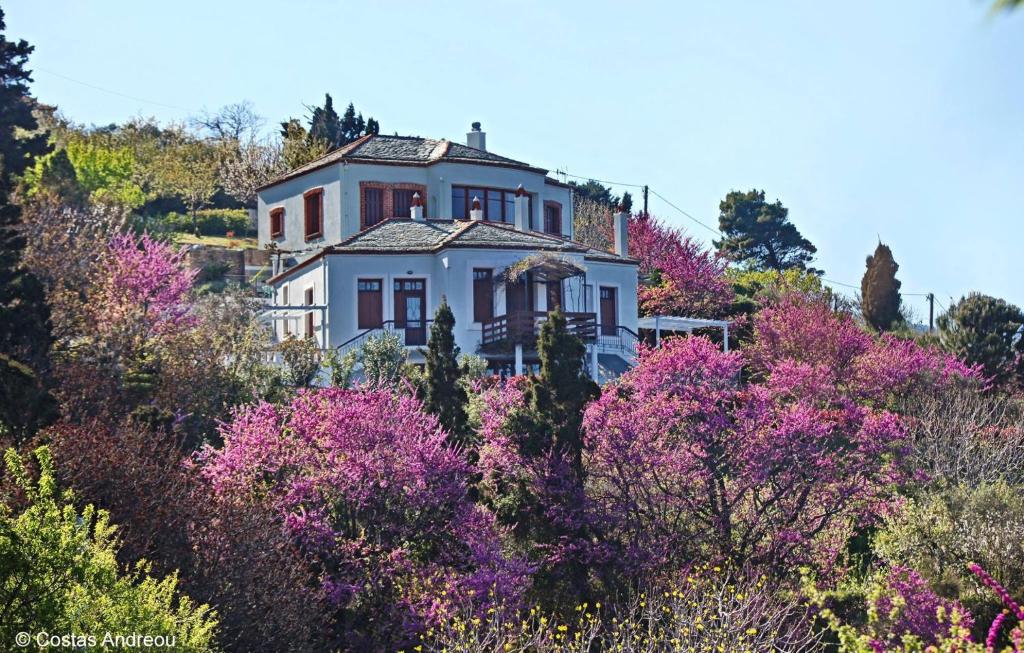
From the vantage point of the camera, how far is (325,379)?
3903cm

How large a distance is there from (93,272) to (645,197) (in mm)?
46944

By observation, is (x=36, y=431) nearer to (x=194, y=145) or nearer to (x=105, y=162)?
(x=105, y=162)

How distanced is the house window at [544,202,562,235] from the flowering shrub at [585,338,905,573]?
25054mm

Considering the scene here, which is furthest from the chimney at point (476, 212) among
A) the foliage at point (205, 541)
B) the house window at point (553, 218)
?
the foliage at point (205, 541)

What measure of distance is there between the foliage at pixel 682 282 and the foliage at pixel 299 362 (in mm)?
17821

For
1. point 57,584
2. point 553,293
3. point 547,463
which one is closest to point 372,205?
point 553,293

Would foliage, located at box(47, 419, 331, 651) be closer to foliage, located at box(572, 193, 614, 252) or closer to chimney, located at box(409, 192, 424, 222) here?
chimney, located at box(409, 192, 424, 222)

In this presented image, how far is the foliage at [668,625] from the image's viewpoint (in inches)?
810

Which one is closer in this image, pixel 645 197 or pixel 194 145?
pixel 645 197

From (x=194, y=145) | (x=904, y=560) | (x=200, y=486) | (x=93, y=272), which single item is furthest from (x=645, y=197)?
(x=200, y=486)

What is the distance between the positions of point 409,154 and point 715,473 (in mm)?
27201

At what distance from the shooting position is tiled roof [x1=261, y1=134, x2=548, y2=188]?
5006cm

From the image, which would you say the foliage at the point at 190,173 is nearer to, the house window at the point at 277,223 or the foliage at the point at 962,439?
the house window at the point at 277,223

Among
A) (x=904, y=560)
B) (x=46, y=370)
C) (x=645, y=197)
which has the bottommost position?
(x=904, y=560)
